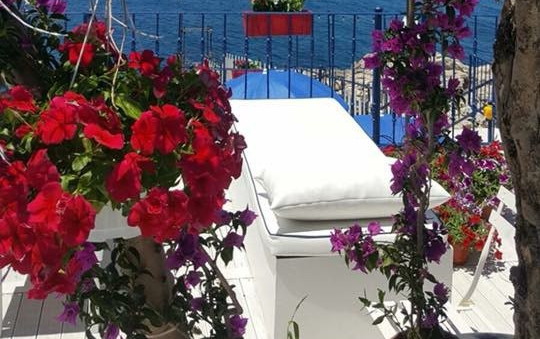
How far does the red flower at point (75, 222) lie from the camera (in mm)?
966

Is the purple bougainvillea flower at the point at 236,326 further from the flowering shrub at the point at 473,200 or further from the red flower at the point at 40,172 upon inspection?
the flowering shrub at the point at 473,200

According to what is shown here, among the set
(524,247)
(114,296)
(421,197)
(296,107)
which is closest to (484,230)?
(296,107)

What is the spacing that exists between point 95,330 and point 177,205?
6.48 ft

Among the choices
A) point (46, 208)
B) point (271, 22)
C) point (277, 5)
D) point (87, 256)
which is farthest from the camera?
point (277, 5)

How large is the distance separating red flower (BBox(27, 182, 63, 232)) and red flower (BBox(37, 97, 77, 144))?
0.08 m

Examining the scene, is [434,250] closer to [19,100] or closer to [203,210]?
[203,210]

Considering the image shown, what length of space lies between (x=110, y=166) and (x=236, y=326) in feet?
1.87

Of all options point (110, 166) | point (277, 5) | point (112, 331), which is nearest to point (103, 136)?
point (110, 166)

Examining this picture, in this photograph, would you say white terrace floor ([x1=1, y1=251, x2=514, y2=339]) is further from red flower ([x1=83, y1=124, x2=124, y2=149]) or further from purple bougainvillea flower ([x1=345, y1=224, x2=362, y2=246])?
red flower ([x1=83, y1=124, x2=124, y2=149])

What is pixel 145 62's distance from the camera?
1232 millimetres

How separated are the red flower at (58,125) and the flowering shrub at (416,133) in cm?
96

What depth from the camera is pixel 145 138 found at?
1.04 meters

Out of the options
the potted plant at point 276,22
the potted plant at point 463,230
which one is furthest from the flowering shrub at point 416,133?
the potted plant at point 276,22

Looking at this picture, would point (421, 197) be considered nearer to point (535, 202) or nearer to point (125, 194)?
point (535, 202)
